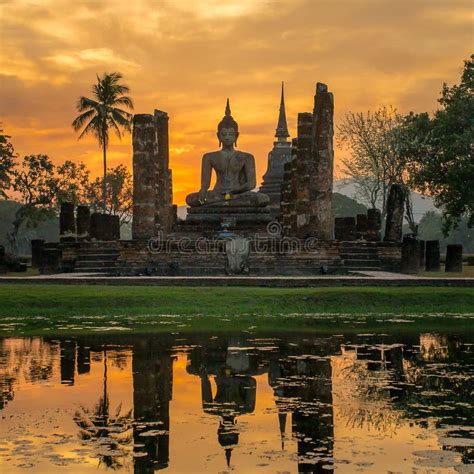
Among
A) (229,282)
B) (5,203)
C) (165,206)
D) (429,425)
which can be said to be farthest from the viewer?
(5,203)

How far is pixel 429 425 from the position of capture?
9953 mm

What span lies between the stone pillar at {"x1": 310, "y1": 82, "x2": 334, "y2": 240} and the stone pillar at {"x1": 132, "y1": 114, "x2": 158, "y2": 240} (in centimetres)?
565

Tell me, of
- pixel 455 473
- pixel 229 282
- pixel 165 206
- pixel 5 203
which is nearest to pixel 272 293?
pixel 229 282

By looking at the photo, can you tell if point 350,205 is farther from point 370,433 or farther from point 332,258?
point 370,433

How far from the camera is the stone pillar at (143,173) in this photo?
111ft

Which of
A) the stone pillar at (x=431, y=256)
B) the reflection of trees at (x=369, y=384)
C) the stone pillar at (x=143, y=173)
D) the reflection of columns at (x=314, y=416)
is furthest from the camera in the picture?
the stone pillar at (x=431, y=256)

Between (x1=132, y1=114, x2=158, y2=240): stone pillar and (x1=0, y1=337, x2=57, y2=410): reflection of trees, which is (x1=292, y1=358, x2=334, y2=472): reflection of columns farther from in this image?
(x1=132, y1=114, x2=158, y2=240): stone pillar

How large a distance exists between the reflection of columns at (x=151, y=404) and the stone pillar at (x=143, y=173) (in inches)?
700

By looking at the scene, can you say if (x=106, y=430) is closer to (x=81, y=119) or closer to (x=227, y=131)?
(x=227, y=131)

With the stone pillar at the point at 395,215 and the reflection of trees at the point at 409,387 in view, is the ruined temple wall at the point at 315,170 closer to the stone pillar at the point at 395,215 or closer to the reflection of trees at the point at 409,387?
the stone pillar at the point at 395,215

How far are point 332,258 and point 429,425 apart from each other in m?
22.0

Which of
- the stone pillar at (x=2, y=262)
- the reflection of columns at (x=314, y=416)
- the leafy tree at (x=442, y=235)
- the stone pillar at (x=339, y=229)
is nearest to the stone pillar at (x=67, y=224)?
the stone pillar at (x=2, y=262)

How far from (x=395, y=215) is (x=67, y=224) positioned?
1302cm

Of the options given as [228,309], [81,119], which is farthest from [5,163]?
[228,309]
